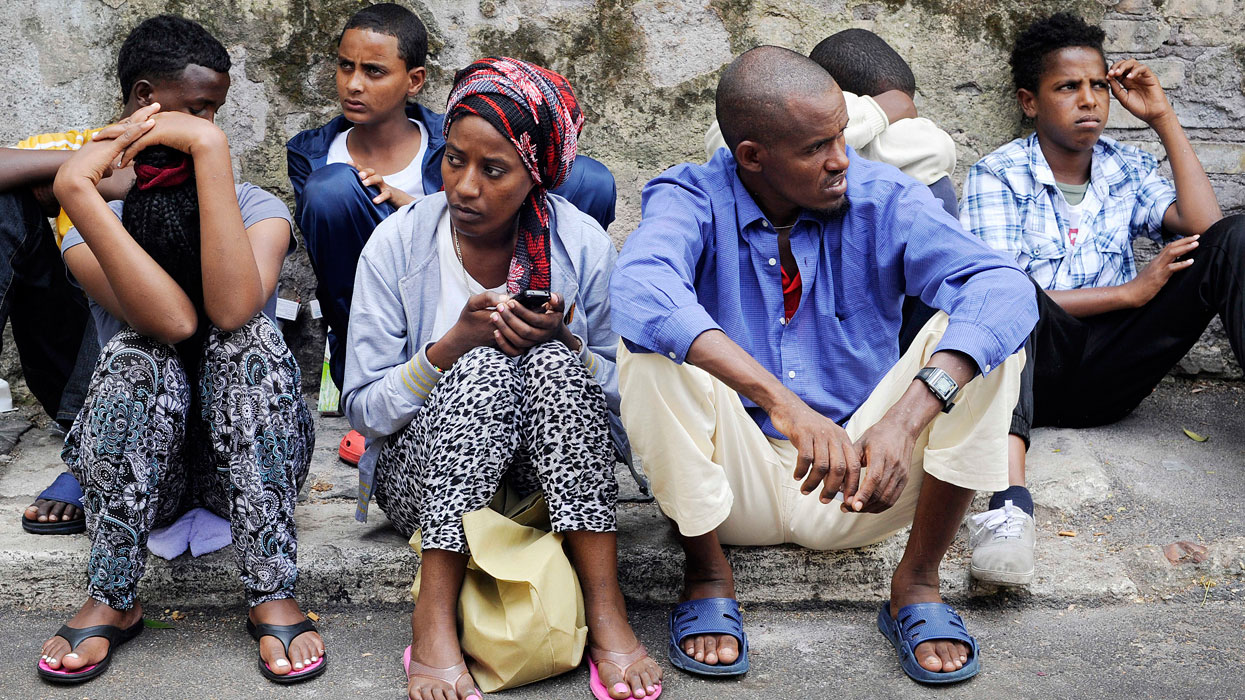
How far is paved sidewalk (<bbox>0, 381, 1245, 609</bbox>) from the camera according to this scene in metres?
2.69

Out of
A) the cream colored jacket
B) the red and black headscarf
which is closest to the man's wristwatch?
the red and black headscarf

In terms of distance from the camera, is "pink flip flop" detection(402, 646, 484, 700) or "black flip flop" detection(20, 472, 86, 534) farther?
"black flip flop" detection(20, 472, 86, 534)

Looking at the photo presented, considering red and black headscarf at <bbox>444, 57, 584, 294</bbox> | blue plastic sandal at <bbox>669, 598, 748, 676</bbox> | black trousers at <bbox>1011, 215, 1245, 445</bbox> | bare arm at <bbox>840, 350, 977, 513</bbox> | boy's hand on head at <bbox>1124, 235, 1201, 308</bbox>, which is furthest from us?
boy's hand on head at <bbox>1124, 235, 1201, 308</bbox>

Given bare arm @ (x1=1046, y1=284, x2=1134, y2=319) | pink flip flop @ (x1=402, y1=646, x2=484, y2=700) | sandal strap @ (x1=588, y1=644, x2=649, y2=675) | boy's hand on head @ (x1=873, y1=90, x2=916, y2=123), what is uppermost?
boy's hand on head @ (x1=873, y1=90, x2=916, y2=123)

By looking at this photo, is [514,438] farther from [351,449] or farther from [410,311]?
[351,449]

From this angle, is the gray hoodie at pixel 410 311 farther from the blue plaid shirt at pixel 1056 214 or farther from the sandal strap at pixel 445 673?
the blue plaid shirt at pixel 1056 214

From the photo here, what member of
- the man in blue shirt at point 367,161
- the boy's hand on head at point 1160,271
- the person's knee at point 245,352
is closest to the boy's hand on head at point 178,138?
the person's knee at point 245,352

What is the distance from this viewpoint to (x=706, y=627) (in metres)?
2.42

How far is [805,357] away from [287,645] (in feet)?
4.45

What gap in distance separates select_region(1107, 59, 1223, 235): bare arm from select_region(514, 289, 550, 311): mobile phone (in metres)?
2.42

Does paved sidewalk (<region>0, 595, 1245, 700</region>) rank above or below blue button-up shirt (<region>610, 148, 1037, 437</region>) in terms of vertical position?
below

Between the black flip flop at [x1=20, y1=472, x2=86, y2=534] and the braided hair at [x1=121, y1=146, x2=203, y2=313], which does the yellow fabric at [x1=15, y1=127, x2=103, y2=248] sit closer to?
the black flip flop at [x1=20, y1=472, x2=86, y2=534]

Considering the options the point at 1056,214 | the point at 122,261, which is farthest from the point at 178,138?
the point at 1056,214

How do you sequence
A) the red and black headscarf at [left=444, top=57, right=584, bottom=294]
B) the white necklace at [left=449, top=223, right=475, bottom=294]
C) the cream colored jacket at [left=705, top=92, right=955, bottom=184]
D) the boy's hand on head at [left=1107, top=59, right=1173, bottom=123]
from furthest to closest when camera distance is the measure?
the boy's hand on head at [left=1107, top=59, right=1173, bottom=123] → the cream colored jacket at [left=705, top=92, right=955, bottom=184] → the white necklace at [left=449, top=223, right=475, bottom=294] → the red and black headscarf at [left=444, top=57, right=584, bottom=294]
